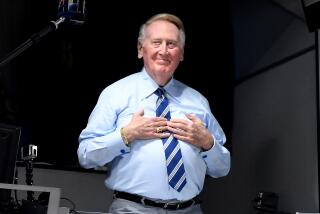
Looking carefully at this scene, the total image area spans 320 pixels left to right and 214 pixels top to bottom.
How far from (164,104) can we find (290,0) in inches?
34.0

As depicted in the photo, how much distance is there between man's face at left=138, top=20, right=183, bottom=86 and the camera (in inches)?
74.8

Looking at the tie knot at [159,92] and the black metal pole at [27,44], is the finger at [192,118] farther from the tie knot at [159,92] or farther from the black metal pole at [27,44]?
the black metal pole at [27,44]

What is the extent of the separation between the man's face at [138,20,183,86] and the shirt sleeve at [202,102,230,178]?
0.27 meters

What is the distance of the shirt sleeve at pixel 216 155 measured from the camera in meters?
1.83

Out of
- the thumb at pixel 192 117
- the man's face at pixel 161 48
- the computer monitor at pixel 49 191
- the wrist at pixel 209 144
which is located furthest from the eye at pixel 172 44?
the computer monitor at pixel 49 191

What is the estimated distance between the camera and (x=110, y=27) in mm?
2561

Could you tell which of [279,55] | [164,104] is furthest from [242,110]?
[164,104]

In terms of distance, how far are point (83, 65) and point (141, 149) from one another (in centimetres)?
90

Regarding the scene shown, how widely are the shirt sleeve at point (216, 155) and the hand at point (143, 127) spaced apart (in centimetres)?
19

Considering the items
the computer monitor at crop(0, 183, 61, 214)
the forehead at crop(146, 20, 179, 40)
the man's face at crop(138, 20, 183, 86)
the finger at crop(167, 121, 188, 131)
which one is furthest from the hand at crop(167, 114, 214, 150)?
the computer monitor at crop(0, 183, 61, 214)

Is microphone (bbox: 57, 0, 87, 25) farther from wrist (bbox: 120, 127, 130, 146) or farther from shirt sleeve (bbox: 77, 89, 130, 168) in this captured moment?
wrist (bbox: 120, 127, 130, 146)

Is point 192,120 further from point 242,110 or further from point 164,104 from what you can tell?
point 242,110

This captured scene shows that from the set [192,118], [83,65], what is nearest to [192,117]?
[192,118]

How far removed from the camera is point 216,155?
1.84 m
